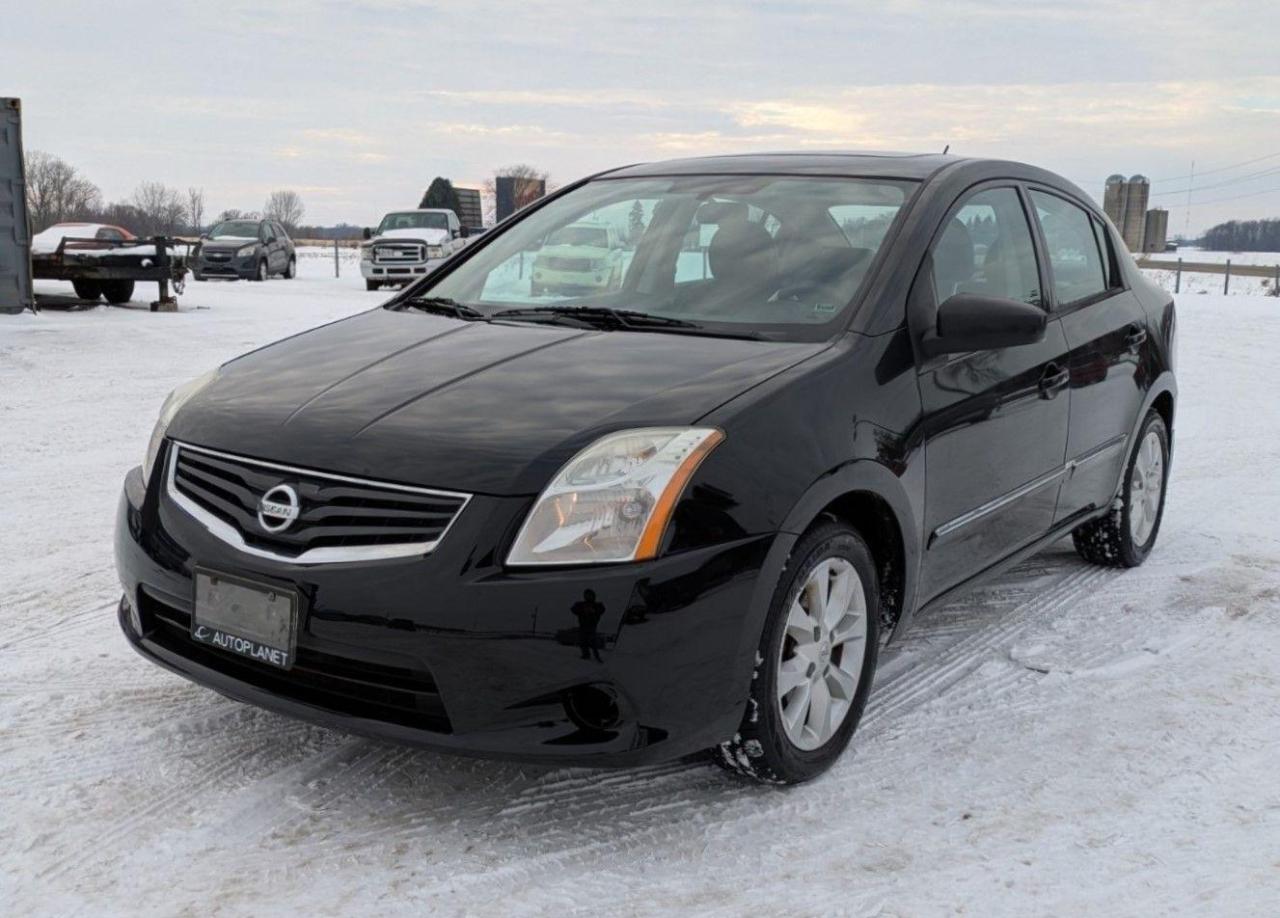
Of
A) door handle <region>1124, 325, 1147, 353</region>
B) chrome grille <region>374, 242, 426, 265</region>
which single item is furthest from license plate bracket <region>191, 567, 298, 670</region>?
chrome grille <region>374, 242, 426, 265</region>

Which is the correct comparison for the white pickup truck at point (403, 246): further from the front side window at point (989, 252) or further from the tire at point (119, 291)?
the front side window at point (989, 252)

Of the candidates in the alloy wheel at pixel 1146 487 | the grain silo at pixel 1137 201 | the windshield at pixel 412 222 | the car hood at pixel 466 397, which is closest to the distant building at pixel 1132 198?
the grain silo at pixel 1137 201

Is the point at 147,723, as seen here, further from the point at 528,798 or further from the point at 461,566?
the point at 461,566

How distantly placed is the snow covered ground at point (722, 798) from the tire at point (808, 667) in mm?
110

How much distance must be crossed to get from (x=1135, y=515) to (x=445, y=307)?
298 cm

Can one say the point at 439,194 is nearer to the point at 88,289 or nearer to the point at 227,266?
the point at 227,266

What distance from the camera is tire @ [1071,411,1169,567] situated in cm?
509

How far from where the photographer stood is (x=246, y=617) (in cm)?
283

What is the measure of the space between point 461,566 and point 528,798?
77cm

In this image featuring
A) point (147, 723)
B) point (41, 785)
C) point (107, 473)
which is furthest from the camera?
point (107, 473)

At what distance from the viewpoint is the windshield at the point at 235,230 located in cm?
2800

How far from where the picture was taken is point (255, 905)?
2541 mm

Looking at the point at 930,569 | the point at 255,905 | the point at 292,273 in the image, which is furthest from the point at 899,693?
the point at 292,273

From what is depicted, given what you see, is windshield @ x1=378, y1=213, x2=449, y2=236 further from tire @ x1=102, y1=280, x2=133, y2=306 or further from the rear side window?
the rear side window
